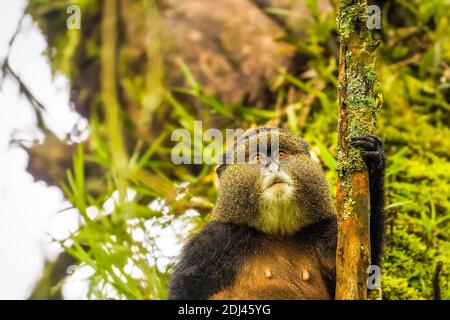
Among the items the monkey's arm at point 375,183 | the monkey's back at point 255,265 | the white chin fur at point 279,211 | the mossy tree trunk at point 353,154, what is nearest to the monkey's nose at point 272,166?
the white chin fur at point 279,211

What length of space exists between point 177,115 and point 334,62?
1540mm

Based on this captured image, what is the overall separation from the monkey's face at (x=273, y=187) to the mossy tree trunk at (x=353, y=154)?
2.77ft

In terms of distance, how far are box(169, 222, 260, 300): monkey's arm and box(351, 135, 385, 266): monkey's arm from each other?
0.67 m

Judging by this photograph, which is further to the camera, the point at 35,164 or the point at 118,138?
the point at 35,164

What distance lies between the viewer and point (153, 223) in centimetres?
551

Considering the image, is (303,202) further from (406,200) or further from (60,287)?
(60,287)

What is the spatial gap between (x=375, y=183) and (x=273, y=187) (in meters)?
0.56

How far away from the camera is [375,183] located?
373 centimetres

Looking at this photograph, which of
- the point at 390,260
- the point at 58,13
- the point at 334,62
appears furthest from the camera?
the point at 58,13

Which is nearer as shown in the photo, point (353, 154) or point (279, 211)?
point (353, 154)

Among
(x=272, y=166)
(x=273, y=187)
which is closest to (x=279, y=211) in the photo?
(x=273, y=187)

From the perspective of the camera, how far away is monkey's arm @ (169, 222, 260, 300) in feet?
12.5

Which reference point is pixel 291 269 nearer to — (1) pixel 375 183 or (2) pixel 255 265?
(2) pixel 255 265
